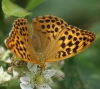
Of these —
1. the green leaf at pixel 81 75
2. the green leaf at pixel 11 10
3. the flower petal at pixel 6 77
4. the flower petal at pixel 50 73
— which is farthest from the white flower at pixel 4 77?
the green leaf at pixel 81 75

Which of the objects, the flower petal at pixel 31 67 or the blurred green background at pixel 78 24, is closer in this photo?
the flower petal at pixel 31 67

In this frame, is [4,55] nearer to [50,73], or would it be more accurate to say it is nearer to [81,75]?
[50,73]

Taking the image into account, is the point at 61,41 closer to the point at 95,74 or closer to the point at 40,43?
the point at 40,43

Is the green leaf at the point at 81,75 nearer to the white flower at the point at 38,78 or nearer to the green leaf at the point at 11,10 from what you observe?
the white flower at the point at 38,78

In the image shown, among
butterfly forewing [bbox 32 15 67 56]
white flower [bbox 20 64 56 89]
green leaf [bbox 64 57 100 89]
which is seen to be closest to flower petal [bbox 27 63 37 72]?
white flower [bbox 20 64 56 89]

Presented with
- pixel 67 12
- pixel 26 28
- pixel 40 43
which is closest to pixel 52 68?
pixel 40 43

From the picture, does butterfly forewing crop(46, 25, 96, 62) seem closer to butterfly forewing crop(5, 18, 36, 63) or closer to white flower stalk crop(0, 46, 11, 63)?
butterfly forewing crop(5, 18, 36, 63)

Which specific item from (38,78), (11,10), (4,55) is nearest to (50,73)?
(38,78)
